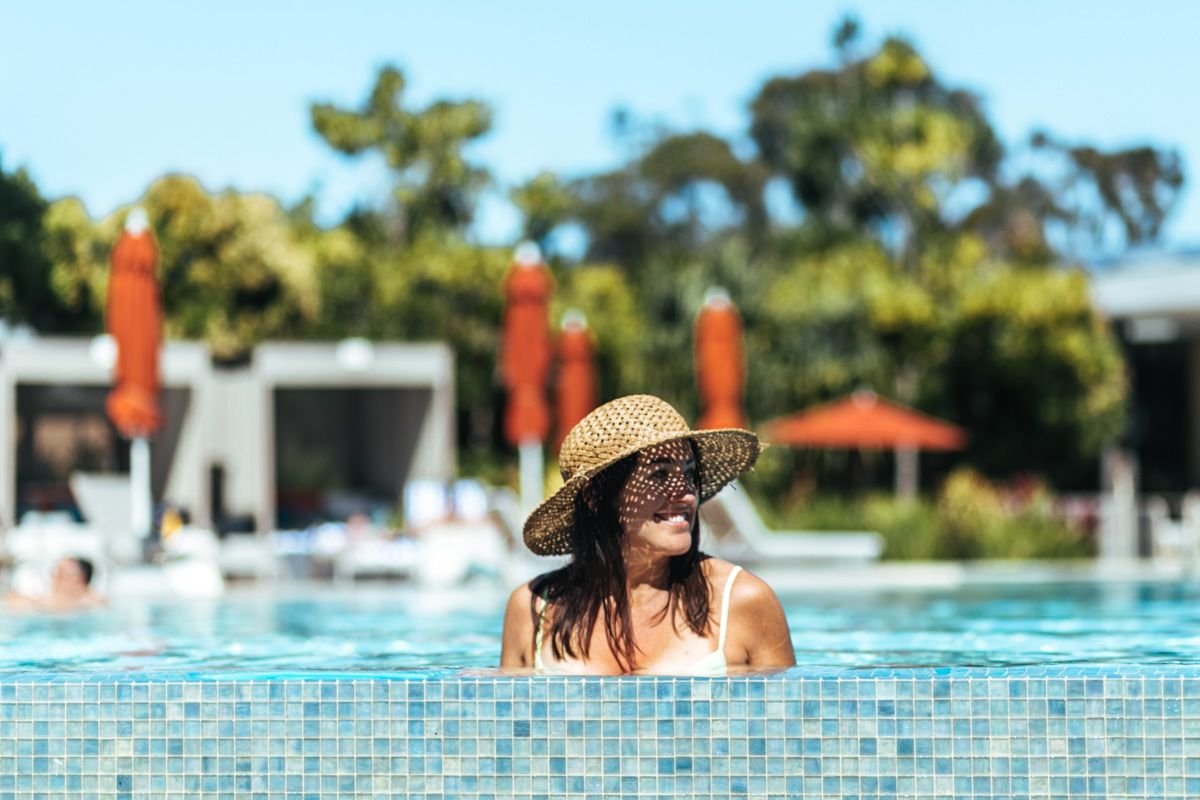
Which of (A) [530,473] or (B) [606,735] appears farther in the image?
(A) [530,473]

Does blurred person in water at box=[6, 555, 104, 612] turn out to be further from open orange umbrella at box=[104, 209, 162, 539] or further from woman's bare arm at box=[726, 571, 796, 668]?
woman's bare arm at box=[726, 571, 796, 668]

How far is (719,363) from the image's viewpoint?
19203 mm

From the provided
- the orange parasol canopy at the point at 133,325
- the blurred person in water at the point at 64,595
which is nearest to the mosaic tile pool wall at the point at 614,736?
the blurred person in water at the point at 64,595

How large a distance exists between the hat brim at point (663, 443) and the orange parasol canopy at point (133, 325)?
11884 millimetres

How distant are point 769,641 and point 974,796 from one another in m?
0.67

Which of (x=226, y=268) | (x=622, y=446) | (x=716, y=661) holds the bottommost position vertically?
(x=716, y=661)

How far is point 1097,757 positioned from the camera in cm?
317

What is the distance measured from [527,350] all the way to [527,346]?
0.14 ft

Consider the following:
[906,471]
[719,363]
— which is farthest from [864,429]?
[719,363]

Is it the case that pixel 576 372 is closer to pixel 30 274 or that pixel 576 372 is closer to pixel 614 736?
pixel 30 274

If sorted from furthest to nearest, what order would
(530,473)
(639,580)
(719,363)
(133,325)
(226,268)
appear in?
1. (226,268)
2. (719,363)
3. (530,473)
4. (133,325)
5. (639,580)

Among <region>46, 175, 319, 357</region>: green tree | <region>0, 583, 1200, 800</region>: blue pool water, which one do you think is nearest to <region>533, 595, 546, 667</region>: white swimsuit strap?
<region>0, 583, 1200, 800</region>: blue pool water

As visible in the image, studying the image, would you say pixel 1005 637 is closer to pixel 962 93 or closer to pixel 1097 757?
pixel 1097 757

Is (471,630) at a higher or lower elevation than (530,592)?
lower
